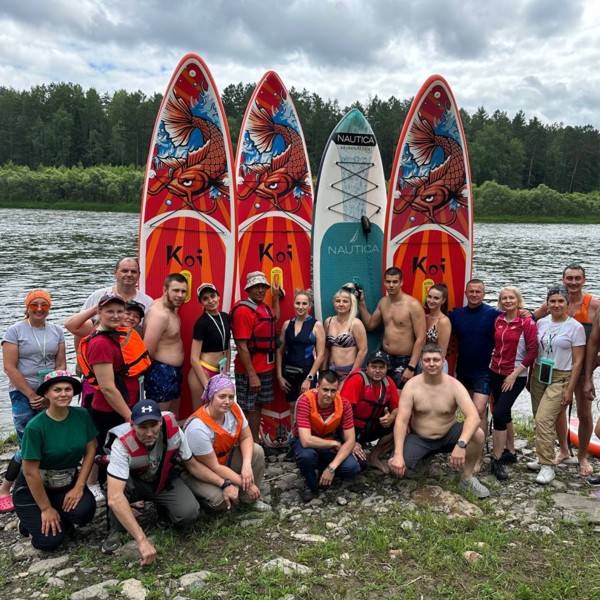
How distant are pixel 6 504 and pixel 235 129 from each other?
5768 cm

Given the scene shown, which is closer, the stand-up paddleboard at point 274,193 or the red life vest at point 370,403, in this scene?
the red life vest at point 370,403

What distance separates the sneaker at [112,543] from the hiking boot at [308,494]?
1.40 metres

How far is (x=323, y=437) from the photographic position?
4488mm

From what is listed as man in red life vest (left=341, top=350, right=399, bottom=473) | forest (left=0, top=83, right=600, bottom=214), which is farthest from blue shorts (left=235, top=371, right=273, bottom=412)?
forest (left=0, top=83, right=600, bottom=214)

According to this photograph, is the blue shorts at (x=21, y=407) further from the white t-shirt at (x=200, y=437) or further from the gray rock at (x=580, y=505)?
the gray rock at (x=580, y=505)

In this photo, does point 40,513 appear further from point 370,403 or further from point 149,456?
point 370,403

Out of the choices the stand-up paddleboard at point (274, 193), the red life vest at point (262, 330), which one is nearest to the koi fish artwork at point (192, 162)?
the stand-up paddleboard at point (274, 193)

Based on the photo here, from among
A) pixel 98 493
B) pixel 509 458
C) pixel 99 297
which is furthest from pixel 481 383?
pixel 99 297

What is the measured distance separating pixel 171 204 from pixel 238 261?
0.98 metres

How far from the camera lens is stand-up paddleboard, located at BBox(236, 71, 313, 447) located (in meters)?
6.56

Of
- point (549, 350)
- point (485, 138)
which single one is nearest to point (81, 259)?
point (549, 350)

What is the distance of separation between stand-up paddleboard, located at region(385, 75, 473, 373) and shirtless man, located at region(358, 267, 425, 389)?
1.05 m

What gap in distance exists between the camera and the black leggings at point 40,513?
372cm

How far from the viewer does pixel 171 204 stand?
6.10m
